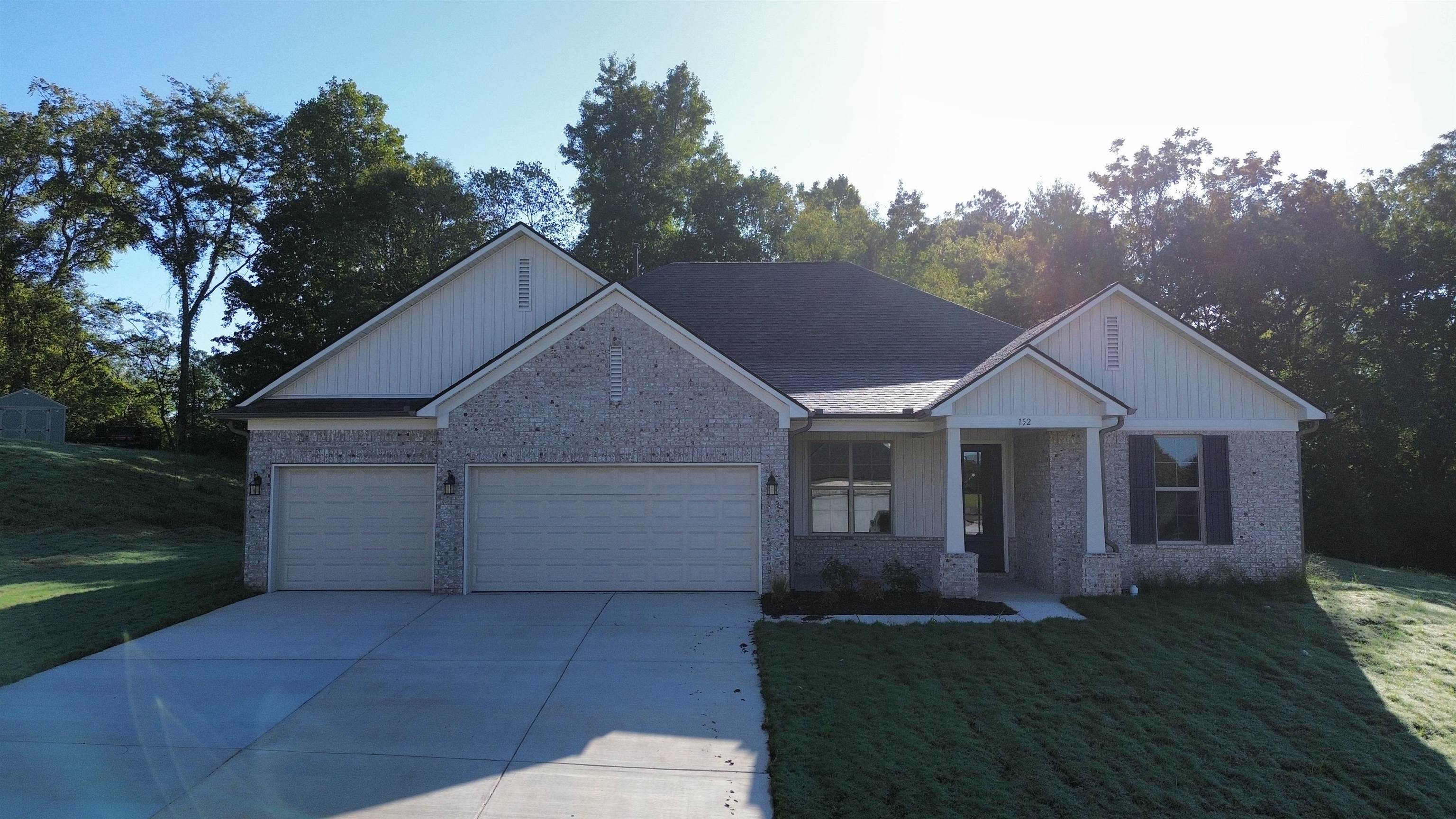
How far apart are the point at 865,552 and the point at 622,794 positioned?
8.05 meters

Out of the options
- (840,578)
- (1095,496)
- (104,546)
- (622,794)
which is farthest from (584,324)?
(104,546)

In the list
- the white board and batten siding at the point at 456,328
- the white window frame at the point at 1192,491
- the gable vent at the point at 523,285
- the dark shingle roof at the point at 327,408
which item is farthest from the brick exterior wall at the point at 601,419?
the white window frame at the point at 1192,491

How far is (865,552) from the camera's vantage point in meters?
13.0

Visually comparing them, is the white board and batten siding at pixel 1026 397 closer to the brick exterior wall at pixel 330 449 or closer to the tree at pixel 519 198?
the brick exterior wall at pixel 330 449

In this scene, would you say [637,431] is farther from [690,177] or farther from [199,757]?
[690,177]

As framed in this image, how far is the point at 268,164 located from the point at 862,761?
114 ft

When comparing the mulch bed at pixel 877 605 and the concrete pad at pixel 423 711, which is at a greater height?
the mulch bed at pixel 877 605

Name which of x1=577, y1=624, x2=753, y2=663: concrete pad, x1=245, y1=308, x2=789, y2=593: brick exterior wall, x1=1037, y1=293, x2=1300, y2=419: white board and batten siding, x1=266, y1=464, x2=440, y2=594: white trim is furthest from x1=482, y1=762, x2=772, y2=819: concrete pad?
x1=1037, y1=293, x2=1300, y2=419: white board and batten siding

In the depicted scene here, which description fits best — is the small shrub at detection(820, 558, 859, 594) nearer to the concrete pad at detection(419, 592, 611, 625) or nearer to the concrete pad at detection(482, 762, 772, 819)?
the concrete pad at detection(419, 592, 611, 625)

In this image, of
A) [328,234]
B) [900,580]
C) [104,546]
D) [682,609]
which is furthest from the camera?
[328,234]

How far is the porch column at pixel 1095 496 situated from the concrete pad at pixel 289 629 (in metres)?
9.34

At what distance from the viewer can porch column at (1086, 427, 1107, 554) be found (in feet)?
37.7

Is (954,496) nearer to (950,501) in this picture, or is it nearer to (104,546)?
(950,501)

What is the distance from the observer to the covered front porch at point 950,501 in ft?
38.1
